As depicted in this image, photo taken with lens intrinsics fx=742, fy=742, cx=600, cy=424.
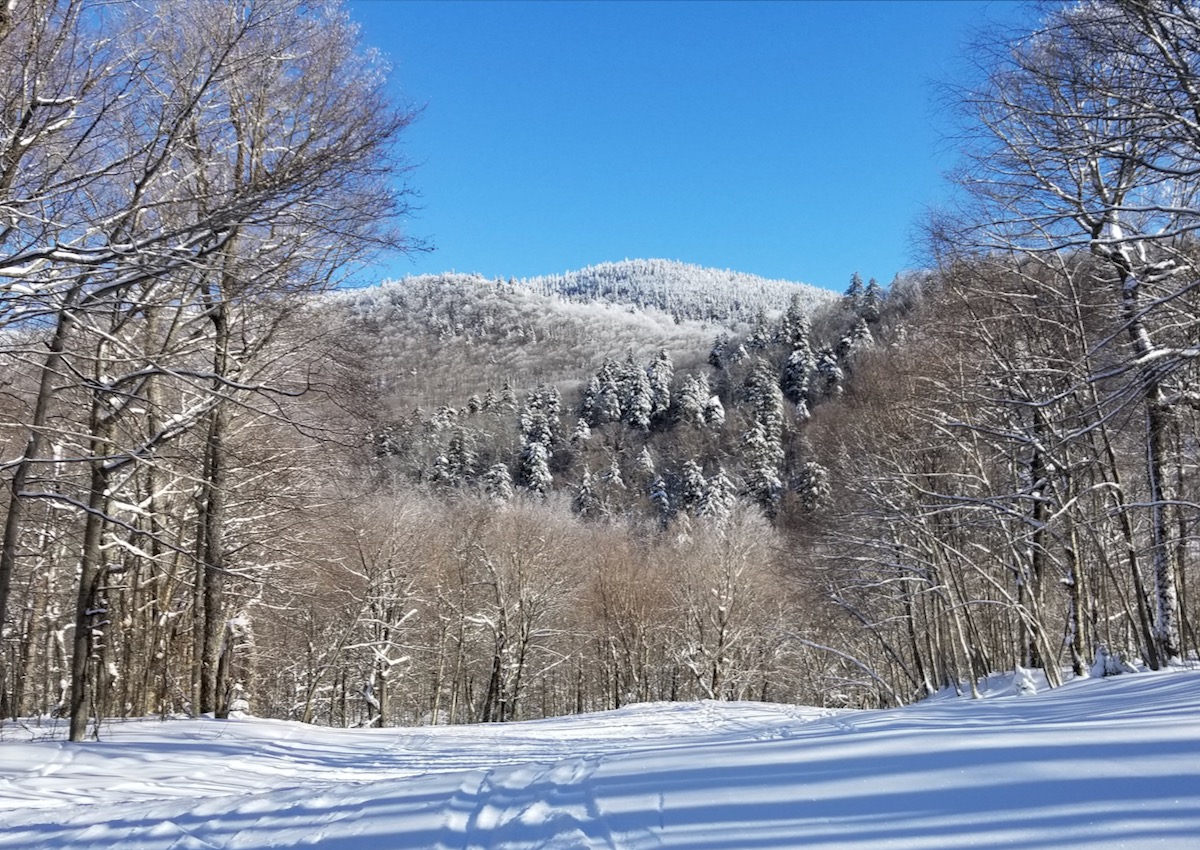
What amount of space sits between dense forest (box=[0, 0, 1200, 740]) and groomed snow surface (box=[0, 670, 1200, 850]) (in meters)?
1.78

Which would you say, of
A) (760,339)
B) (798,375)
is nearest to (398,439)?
(798,375)

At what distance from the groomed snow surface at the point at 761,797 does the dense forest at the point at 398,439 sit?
5.85ft

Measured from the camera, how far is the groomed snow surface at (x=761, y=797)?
9.21 feet

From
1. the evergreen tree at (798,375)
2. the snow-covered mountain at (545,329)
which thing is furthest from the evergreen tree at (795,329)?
the snow-covered mountain at (545,329)

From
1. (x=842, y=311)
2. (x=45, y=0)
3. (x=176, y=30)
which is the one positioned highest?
(x=842, y=311)

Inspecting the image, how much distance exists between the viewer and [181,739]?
23.9ft

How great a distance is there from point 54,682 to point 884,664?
27982mm

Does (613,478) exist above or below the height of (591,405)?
below

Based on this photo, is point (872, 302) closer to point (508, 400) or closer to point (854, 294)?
point (854, 294)

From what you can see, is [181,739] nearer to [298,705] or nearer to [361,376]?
[361,376]

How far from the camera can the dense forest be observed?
4.97 meters

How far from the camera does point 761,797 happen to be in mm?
3324

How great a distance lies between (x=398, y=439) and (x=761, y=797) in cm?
837

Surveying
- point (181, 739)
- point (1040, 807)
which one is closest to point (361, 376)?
point (181, 739)
